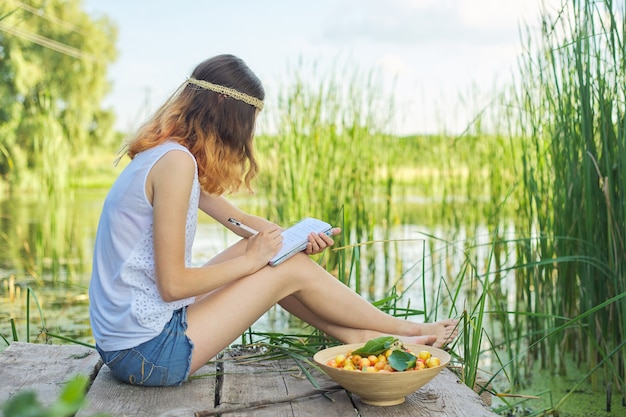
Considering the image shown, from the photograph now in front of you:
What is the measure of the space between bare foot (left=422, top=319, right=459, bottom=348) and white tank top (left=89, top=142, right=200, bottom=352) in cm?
80

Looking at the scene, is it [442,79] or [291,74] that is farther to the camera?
[442,79]

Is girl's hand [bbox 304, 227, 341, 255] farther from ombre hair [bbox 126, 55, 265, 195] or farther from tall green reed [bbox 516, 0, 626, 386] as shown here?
tall green reed [bbox 516, 0, 626, 386]

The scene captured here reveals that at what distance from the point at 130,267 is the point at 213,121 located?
1.47ft

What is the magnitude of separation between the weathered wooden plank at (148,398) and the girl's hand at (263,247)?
0.33 metres

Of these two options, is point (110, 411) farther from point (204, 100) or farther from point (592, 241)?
point (592, 241)

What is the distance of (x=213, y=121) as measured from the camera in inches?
80.2

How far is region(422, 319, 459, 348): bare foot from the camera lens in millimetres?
2248

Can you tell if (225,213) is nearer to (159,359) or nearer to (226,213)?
(226,213)

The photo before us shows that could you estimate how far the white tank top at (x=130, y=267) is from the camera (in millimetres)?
1882

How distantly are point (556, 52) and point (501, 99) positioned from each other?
158 cm

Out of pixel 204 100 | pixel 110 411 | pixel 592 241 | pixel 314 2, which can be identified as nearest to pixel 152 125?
pixel 204 100

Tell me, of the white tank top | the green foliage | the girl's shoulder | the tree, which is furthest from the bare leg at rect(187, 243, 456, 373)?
the tree

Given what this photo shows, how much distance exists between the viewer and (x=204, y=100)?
2.04 meters

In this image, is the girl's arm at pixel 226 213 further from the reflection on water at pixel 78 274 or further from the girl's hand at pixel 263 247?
the reflection on water at pixel 78 274
